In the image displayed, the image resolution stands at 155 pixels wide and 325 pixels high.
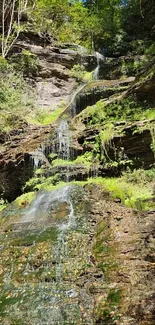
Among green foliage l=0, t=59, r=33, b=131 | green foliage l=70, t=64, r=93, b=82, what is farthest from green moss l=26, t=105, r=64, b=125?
green foliage l=70, t=64, r=93, b=82

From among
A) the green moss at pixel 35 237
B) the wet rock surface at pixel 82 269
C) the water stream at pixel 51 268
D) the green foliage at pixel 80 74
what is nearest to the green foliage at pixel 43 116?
the green foliage at pixel 80 74

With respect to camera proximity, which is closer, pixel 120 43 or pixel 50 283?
pixel 50 283

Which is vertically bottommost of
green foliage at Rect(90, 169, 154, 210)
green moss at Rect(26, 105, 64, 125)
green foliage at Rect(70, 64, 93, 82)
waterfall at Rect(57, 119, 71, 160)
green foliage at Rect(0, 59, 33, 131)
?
green foliage at Rect(90, 169, 154, 210)

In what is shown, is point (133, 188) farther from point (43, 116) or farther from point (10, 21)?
point (10, 21)

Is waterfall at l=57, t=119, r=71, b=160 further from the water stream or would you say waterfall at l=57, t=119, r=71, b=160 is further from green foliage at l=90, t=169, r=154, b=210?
the water stream

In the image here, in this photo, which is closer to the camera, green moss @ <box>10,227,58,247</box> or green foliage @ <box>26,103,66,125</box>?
green moss @ <box>10,227,58,247</box>

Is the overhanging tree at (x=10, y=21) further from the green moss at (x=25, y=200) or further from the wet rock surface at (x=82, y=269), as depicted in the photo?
the wet rock surface at (x=82, y=269)

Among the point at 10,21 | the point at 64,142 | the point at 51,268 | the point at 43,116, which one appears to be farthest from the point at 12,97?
the point at 51,268

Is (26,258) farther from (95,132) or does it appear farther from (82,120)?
(82,120)

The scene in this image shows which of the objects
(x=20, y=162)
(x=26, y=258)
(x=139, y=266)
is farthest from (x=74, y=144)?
(x=139, y=266)

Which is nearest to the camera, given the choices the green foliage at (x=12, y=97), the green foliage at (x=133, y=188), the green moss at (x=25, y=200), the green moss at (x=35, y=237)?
the green moss at (x=35, y=237)

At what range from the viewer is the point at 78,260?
19.1 ft

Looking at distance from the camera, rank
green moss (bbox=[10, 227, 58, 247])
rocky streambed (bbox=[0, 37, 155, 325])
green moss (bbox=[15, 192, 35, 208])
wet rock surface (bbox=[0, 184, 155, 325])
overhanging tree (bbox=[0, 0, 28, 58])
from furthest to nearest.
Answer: overhanging tree (bbox=[0, 0, 28, 58]) → green moss (bbox=[15, 192, 35, 208]) → green moss (bbox=[10, 227, 58, 247]) → rocky streambed (bbox=[0, 37, 155, 325]) → wet rock surface (bbox=[0, 184, 155, 325])

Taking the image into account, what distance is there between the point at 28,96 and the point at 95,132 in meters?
8.53
